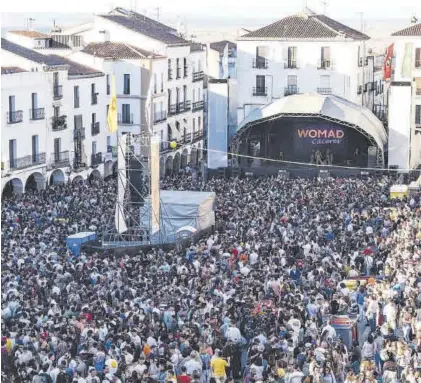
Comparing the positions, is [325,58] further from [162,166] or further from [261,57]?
[162,166]

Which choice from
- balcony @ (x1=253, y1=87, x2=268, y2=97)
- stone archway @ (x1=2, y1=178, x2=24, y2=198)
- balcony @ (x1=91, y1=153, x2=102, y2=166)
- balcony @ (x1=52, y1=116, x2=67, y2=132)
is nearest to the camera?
stone archway @ (x1=2, y1=178, x2=24, y2=198)

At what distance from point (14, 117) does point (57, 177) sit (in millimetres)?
4996

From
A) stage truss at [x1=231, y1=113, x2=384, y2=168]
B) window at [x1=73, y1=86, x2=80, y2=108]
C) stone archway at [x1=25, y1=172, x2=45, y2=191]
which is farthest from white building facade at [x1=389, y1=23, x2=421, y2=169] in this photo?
stone archway at [x1=25, y1=172, x2=45, y2=191]

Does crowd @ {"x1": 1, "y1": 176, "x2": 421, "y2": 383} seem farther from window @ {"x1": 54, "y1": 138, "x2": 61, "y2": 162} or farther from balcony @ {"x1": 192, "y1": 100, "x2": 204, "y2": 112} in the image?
balcony @ {"x1": 192, "y1": 100, "x2": 204, "y2": 112}

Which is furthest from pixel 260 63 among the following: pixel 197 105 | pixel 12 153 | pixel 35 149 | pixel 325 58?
pixel 12 153

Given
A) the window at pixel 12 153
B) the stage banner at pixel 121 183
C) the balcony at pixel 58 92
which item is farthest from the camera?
the balcony at pixel 58 92

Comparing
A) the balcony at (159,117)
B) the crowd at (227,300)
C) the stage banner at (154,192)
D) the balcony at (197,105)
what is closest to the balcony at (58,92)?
the balcony at (159,117)

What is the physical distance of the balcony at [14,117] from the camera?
5159 cm

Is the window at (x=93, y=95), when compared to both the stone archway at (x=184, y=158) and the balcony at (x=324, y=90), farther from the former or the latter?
the balcony at (x=324, y=90)

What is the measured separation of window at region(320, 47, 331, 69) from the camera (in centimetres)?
6662

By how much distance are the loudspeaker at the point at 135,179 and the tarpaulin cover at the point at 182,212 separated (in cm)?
41

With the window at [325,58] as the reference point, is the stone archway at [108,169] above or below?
below

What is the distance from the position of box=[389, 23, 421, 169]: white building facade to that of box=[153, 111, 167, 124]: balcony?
13312 mm

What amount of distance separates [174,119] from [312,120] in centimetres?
1210
